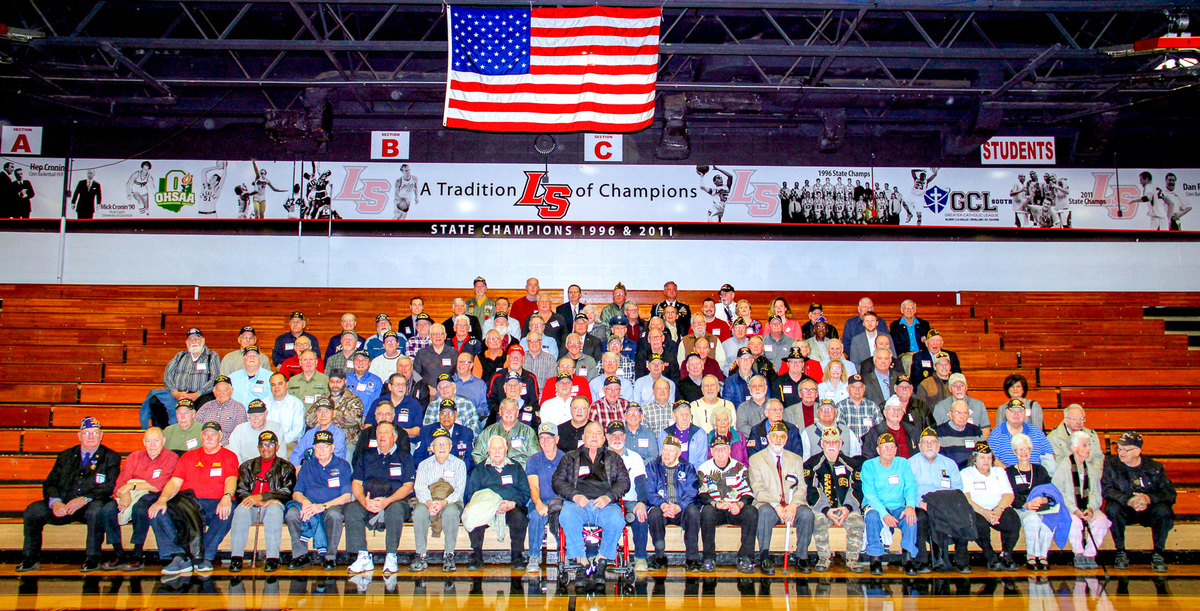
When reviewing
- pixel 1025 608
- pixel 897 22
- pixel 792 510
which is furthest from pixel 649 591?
pixel 897 22

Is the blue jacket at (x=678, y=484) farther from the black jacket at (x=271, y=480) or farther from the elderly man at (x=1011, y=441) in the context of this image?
the black jacket at (x=271, y=480)

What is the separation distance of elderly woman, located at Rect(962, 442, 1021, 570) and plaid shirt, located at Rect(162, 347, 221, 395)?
6889 mm

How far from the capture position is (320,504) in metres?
6.00

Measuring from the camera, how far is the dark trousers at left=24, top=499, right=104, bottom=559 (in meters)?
5.90

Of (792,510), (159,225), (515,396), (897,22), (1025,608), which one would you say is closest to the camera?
(1025,608)

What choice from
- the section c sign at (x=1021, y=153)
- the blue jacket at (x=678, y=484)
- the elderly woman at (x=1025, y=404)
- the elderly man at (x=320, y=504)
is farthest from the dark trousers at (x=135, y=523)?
the section c sign at (x=1021, y=153)

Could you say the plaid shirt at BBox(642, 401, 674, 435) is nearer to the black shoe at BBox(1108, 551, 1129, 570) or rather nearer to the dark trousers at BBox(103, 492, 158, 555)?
the black shoe at BBox(1108, 551, 1129, 570)

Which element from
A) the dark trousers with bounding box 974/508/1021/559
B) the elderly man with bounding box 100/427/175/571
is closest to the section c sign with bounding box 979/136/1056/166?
the dark trousers with bounding box 974/508/1021/559

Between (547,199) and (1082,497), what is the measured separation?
27.6 feet

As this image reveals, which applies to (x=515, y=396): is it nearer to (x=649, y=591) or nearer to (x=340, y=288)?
(x=649, y=591)

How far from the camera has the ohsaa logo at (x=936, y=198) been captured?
12391 millimetres

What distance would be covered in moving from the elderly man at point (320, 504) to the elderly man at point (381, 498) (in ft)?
0.35

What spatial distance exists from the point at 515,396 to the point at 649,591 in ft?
7.10

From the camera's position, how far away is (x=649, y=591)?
5.35m
